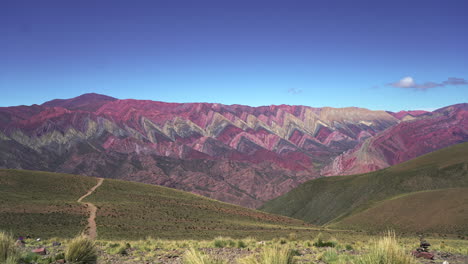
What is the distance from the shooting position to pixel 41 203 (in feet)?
150

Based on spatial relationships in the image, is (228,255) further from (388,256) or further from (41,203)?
(41,203)

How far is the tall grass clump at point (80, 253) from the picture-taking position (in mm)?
11422

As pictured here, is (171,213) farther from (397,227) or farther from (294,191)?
(294,191)

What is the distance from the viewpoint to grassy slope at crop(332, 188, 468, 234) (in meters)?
45.8

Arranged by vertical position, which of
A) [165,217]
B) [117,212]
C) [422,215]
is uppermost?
[422,215]

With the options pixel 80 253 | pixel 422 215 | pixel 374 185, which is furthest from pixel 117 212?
pixel 374 185

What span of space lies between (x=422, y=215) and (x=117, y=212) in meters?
40.2

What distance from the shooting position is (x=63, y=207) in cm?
4462

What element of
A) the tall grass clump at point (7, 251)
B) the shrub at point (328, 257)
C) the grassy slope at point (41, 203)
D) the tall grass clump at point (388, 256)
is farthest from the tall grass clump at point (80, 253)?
the tall grass clump at point (388, 256)

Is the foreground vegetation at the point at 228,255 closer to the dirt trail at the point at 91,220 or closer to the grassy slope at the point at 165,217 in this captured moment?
the dirt trail at the point at 91,220

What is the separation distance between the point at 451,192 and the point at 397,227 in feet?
42.8

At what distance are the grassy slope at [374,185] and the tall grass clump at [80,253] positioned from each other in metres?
70.7

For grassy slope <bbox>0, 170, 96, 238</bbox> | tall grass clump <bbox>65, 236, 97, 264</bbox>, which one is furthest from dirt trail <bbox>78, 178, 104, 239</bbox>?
tall grass clump <bbox>65, 236, 97, 264</bbox>

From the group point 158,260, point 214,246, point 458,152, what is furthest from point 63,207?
point 458,152
